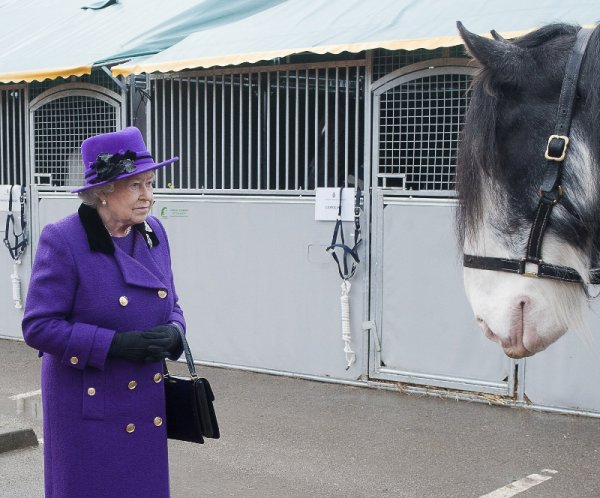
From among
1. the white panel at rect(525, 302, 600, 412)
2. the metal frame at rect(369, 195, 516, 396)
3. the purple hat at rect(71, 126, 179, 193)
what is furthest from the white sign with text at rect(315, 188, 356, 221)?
the purple hat at rect(71, 126, 179, 193)

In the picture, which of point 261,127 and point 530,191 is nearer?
point 530,191

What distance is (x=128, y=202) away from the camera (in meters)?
Answer: 3.59

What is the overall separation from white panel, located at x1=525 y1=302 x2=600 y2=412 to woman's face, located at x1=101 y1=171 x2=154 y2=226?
3907 millimetres

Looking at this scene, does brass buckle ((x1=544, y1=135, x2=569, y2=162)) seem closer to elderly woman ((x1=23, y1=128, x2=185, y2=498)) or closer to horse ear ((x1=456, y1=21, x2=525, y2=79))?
horse ear ((x1=456, y1=21, x2=525, y2=79))

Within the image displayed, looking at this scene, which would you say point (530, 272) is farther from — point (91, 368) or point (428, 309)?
point (428, 309)

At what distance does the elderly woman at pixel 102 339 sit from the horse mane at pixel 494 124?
1.50m

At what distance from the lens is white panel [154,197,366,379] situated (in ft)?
Answer: 25.7

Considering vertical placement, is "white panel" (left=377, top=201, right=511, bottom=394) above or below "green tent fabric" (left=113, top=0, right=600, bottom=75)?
below

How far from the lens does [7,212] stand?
9.91 meters

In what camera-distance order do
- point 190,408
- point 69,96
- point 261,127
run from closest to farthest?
point 190,408 → point 261,127 → point 69,96

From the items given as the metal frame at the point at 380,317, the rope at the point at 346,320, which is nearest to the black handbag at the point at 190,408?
the metal frame at the point at 380,317

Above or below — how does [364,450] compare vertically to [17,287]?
below

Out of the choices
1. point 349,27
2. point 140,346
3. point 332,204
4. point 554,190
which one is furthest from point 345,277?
point 554,190

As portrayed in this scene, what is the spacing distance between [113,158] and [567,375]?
14.2ft
